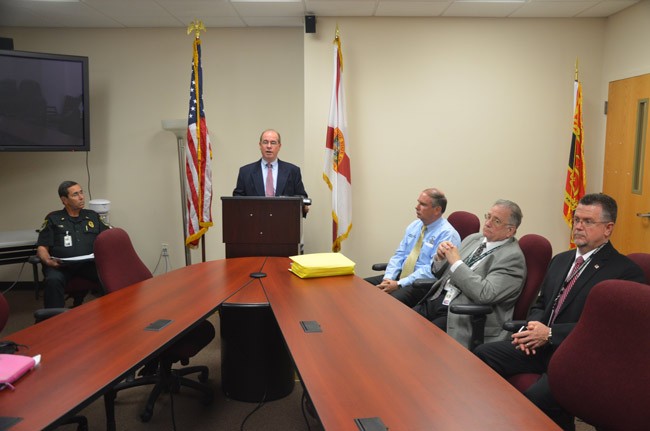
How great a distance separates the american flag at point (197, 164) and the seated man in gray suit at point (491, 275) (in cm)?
267

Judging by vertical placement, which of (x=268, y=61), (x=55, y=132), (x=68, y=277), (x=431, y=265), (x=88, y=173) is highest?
(x=268, y=61)

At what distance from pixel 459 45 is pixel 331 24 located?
52.7 inches

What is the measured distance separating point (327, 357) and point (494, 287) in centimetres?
122

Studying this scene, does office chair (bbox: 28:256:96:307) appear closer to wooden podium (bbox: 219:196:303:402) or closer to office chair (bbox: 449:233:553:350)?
wooden podium (bbox: 219:196:303:402)

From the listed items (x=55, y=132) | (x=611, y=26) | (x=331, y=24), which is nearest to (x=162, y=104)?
(x=55, y=132)

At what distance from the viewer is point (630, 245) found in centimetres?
473

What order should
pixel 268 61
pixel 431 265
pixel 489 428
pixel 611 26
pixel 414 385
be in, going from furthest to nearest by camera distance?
pixel 268 61 < pixel 611 26 < pixel 431 265 < pixel 414 385 < pixel 489 428

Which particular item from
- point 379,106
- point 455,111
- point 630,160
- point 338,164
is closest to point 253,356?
point 338,164

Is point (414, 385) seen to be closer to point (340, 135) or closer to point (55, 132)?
point (340, 135)

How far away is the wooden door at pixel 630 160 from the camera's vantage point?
4.54 m

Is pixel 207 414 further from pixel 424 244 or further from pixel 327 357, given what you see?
pixel 424 244

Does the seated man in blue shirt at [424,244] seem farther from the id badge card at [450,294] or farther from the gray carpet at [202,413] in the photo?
the gray carpet at [202,413]

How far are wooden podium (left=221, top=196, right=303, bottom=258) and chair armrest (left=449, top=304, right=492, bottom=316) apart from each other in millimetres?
1477

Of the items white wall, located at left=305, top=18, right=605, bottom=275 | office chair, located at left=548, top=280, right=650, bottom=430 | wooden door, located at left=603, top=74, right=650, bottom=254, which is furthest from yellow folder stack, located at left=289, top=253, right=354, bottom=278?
wooden door, located at left=603, top=74, right=650, bottom=254
